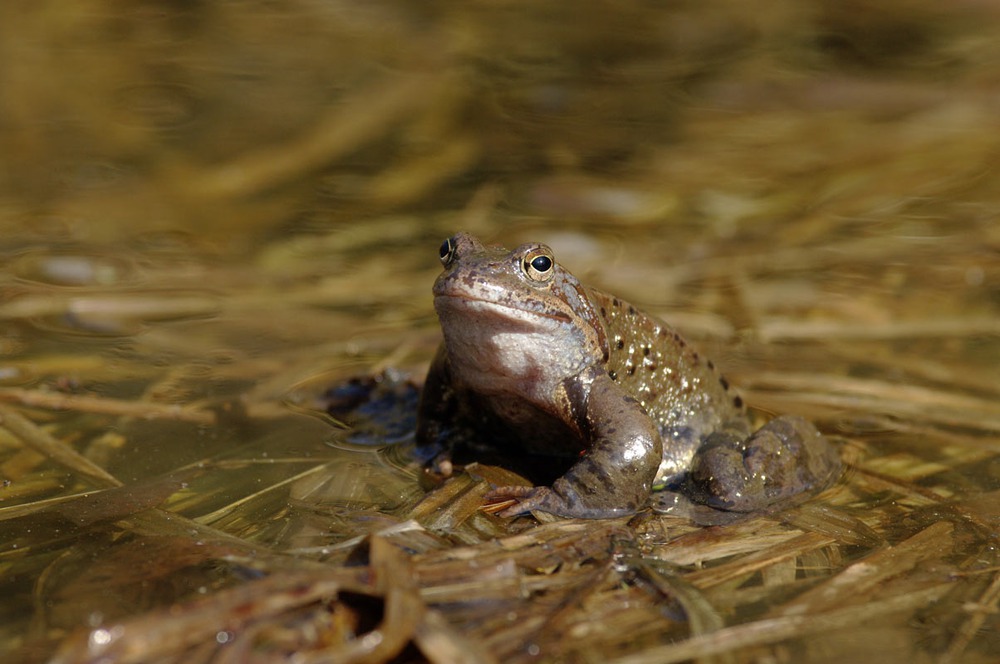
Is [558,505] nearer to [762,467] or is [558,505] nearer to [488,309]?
[488,309]

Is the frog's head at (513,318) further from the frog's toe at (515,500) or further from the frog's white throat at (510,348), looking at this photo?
the frog's toe at (515,500)

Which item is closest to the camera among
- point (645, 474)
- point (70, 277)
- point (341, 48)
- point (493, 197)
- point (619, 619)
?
point (619, 619)

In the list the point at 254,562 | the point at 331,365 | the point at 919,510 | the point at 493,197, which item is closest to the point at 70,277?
the point at 331,365

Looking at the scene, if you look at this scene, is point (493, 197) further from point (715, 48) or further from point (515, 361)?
point (515, 361)

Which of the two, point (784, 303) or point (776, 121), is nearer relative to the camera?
point (784, 303)

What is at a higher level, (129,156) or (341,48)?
(341,48)

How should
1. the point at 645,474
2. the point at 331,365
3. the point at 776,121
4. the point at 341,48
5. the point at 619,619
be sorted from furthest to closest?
the point at 341,48 < the point at 776,121 < the point at 331,365 < the point at 645,474 < the point at 619,619

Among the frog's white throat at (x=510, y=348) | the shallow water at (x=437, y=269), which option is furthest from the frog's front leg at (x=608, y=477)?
the frog's white throat at (x=510, y=348)
